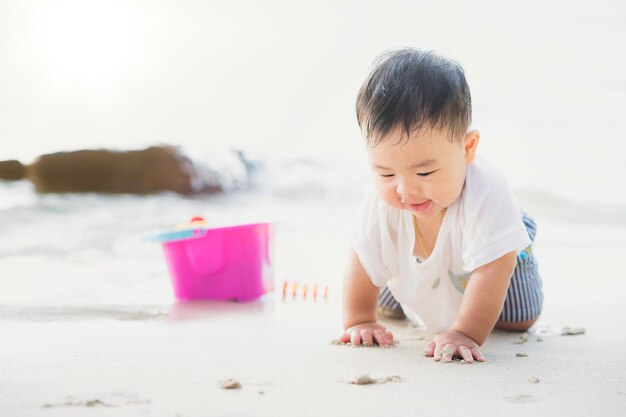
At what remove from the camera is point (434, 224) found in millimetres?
1310

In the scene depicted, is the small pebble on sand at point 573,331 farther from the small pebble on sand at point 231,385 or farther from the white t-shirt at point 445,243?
the small pebble on sand at point 231,385

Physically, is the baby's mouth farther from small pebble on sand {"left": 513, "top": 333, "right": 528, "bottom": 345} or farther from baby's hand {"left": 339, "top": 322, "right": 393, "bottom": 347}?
small pebble on sand {"left": 513, "top": 333, "right": 528, "bottom": 345}

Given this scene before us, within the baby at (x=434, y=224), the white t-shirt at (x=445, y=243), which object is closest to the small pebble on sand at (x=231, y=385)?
the baby at (x=434, y=224)

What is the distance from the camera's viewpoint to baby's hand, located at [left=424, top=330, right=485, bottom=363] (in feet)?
3.64

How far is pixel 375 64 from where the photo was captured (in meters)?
1.16

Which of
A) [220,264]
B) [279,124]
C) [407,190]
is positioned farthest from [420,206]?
[279,124]

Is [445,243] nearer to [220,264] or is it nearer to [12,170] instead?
[220,264]

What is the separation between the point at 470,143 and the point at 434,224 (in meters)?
0.19

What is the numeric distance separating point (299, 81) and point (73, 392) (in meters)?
2.59

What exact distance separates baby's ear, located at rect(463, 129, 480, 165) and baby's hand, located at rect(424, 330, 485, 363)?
29 cm

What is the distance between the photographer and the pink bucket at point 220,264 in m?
1.75

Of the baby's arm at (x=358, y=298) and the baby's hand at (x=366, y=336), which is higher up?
the baby's arm at (x=358, y=298)

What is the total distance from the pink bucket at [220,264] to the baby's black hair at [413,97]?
698 millimetres

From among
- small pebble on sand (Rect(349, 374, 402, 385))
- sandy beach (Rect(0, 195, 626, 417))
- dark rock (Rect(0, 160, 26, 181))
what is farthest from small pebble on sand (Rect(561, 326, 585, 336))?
dark rock (Rect(0, 160, 26, 181))
